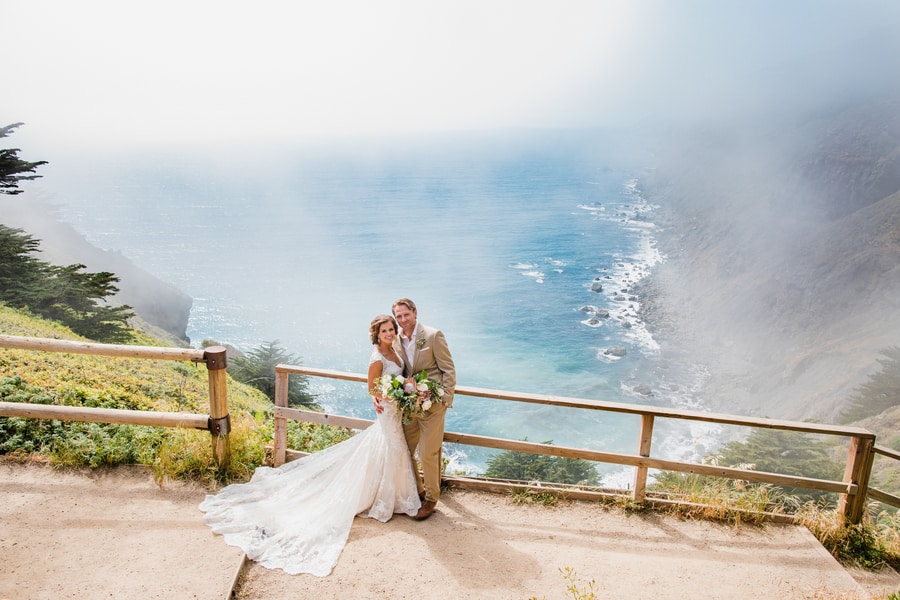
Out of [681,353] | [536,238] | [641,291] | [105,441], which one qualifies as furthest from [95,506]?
[536,238]

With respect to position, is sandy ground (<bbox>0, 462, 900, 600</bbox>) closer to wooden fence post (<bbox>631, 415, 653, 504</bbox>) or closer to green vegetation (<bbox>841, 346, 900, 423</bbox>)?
wooden fence post (<bbox>631, 415, 653, 504</bbox>)

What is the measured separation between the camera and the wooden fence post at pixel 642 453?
600 cm

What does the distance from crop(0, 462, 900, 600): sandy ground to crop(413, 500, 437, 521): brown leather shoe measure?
0.26 ft

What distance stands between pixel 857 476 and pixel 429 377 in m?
4.32

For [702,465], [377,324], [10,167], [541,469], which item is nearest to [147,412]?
[377,324]

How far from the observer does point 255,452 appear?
261 inches

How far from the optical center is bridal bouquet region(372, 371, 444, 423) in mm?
5488

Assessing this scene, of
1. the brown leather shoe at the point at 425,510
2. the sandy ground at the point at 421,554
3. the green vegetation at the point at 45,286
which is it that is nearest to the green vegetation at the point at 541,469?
the green vegetation at the point at 45,286

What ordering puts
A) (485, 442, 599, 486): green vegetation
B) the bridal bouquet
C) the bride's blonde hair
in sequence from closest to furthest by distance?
the bridal bouquet < the bride's blonde hair < (485, 442, 599, 486): green vegetation

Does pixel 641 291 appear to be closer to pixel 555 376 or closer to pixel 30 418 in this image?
pixel 555 376

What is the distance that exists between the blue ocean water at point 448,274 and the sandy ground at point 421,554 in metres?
34.4

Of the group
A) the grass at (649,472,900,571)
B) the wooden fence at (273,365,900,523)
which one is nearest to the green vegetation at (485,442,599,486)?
the grass at (649,472,900,571)

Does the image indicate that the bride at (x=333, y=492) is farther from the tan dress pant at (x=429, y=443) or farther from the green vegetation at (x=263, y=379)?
the green vegetation at (x=263, y=379)

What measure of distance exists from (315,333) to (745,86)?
17392 cm
